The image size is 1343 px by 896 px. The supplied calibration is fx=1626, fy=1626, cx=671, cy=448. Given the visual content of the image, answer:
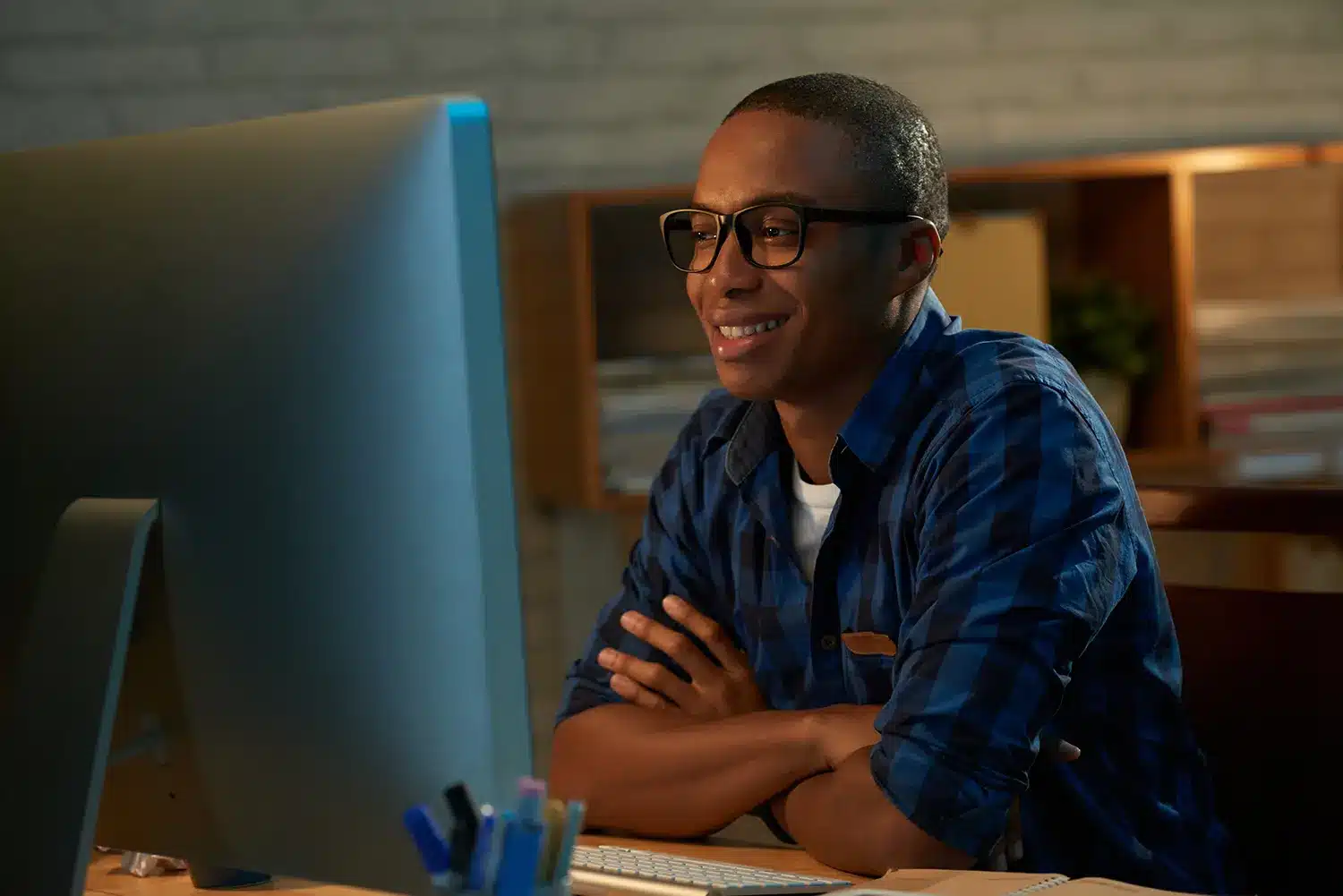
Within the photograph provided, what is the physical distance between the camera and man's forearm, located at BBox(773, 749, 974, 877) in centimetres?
122

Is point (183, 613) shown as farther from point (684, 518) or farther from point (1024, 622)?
point (684, 518)

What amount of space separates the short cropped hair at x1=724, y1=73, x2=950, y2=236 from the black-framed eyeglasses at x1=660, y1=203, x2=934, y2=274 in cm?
2

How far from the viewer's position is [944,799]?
3.99ft

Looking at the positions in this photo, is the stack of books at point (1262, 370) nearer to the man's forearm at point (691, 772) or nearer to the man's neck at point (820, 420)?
the man's neck at point (820, 420)

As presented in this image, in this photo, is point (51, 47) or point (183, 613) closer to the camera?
point (183, 613)

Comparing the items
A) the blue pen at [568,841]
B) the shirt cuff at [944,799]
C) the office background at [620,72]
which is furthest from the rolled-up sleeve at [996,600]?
the office background at [620,72]

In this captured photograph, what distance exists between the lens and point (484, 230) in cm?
76

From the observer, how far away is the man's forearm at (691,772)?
1.36 metres

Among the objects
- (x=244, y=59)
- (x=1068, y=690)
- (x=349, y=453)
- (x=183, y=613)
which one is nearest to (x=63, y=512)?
(x=183, y=613)

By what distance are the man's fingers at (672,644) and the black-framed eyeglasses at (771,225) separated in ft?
1.17

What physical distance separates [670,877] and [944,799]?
23 cm

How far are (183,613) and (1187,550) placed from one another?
0.97 metres

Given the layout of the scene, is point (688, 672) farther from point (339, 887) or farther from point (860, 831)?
point (339, 887)

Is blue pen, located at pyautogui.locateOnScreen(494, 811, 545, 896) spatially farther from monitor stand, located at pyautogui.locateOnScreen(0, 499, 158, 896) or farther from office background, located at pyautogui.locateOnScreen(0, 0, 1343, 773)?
office background, located at pyautogui.locateOnScreen(0, 0, 1343, 773)
